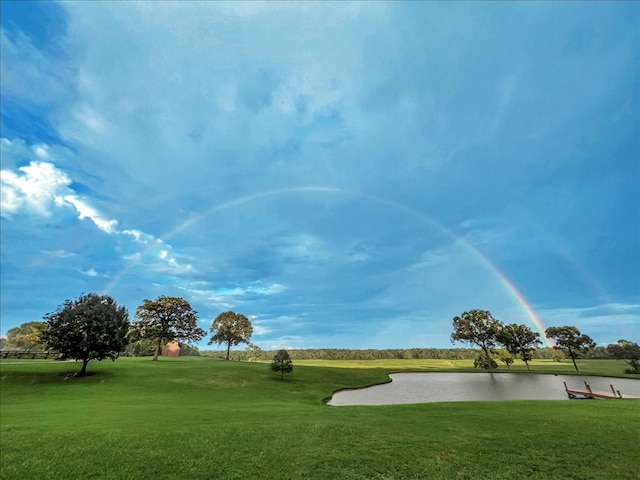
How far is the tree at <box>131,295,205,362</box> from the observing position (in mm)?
72375

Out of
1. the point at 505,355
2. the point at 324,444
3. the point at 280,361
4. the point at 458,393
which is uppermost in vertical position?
the point at 505,355

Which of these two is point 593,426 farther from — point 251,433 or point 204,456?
point 204,456

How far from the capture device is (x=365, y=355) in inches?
7500

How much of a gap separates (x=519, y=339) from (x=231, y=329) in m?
83.6

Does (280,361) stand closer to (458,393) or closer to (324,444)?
(458,393)

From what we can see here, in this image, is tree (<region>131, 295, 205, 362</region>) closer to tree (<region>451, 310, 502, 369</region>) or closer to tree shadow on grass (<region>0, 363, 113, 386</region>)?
tree shadow on grass (<region>0, 363, 113, 386</region>)

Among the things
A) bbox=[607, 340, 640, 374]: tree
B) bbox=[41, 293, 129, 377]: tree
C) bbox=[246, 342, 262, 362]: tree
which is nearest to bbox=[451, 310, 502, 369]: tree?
bbox=[607, 340, 640, 374]: tree

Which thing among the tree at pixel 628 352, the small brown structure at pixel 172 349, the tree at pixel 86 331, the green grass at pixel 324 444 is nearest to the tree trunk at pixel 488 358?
the tree at pixel 628 352

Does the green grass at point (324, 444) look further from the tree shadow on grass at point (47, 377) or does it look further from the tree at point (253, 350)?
the tree at point (253, 350)

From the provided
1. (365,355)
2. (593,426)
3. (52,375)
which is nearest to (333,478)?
(593,426)

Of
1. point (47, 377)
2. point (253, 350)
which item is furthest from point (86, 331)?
point (253, 350)

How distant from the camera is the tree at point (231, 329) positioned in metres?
86.4

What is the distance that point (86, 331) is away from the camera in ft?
141

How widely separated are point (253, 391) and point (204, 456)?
3164cm
